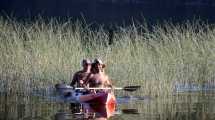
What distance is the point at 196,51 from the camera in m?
18.0

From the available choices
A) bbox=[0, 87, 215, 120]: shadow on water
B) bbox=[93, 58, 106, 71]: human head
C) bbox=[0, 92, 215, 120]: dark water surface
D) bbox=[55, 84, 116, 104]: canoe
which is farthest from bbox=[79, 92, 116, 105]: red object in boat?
bbox=[93, 58, 106, 71]: human head

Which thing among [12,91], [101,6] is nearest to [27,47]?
[12,91]

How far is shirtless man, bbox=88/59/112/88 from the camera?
15.5 meters

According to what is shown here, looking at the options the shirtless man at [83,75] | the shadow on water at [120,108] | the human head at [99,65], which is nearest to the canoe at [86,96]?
the shadow on water at [120,108]

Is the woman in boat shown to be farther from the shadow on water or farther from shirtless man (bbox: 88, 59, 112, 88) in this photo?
the shadow on water

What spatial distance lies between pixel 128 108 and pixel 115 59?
96.0 inches

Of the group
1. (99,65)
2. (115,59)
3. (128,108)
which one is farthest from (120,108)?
(115,59)

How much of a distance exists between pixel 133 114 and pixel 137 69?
286 cm

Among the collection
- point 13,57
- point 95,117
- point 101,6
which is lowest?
point 95,117

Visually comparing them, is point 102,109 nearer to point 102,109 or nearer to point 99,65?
point 102,109

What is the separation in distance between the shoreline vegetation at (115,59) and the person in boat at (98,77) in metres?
1.48

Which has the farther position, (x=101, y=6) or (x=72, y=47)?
(x=101, y=6)

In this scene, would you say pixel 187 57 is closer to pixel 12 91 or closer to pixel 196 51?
pixel 196 51

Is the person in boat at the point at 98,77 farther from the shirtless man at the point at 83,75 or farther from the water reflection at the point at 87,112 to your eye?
the water reflection at the point at 87,112
